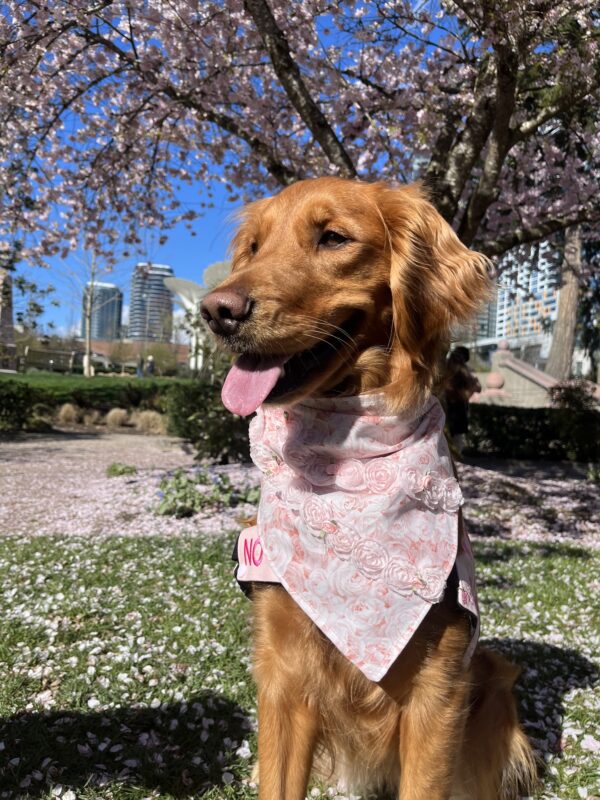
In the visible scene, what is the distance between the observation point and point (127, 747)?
2717 mm

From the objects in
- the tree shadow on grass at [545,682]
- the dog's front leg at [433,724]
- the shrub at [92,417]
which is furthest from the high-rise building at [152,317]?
the dog's front leg at [433,724]

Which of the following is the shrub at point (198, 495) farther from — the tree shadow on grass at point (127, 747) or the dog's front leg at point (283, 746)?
the dog's front leg at point (283, 746)

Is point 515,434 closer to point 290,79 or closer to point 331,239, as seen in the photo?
point 290,79

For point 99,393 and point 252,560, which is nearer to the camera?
point 252,560

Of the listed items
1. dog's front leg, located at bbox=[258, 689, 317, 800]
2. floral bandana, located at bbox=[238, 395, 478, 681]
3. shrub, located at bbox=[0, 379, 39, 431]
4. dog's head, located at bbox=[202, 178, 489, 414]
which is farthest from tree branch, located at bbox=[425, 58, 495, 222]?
shrub, located at bbox=[0, 379, 39, 431]

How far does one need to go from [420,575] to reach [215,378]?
987 centimetres

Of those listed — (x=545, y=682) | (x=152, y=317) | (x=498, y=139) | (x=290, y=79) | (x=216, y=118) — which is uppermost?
(x=152, y=317)

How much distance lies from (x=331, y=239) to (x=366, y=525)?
0.97 meters

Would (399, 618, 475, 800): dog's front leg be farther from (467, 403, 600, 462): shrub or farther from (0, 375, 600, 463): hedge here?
(467, 403, 600, 462): shrub

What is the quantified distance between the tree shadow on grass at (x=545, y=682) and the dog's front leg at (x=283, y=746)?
1293mm

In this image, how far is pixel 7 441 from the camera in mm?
14656

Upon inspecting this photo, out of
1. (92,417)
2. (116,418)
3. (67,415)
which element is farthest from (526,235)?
(92,417)

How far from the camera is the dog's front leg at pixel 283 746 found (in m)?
2.07

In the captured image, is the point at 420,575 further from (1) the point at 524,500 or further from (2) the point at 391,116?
(1) the point at 524,500
